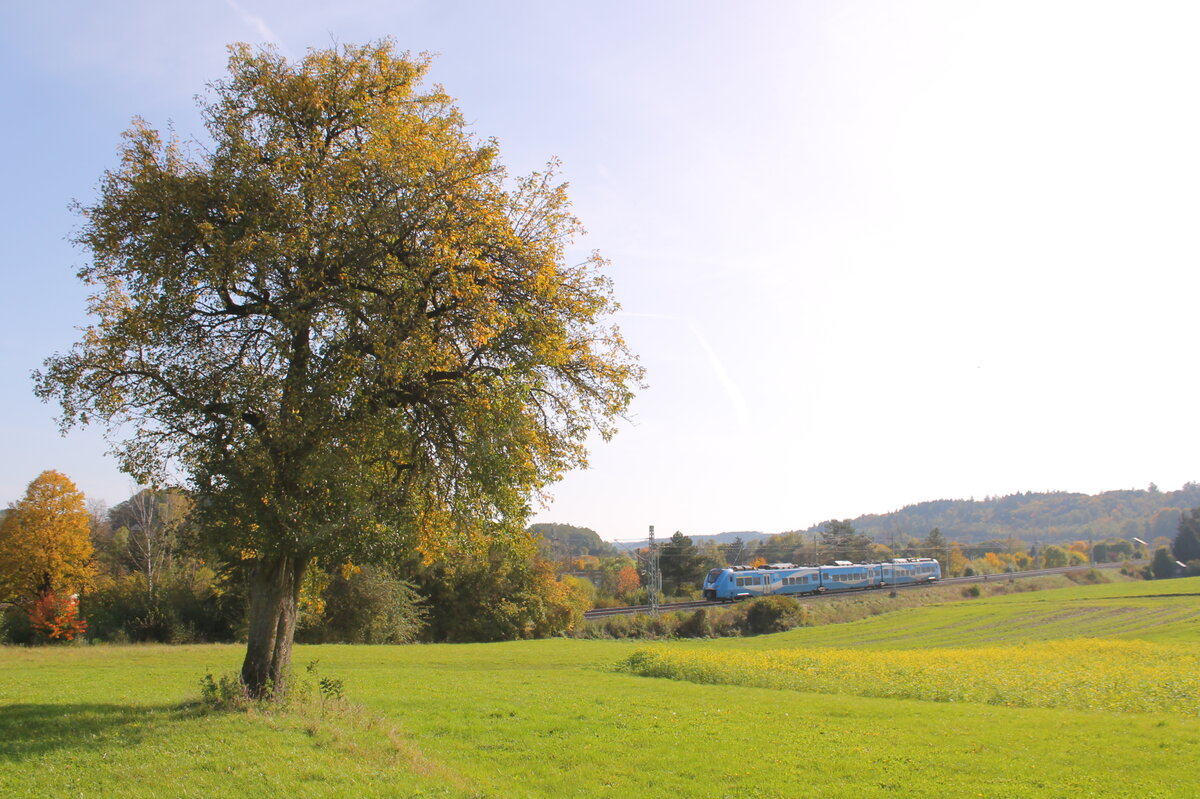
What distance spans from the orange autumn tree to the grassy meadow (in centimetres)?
1413

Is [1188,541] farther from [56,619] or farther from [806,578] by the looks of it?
[56,619]

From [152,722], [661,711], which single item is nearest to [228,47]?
[152,722]

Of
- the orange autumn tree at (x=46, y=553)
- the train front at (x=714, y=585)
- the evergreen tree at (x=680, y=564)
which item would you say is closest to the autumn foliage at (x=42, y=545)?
the orange autumn tree at (x=46, y=553)

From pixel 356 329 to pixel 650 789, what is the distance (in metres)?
8.65

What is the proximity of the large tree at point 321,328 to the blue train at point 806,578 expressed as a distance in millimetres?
52126

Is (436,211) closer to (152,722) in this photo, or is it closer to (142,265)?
(142,265)

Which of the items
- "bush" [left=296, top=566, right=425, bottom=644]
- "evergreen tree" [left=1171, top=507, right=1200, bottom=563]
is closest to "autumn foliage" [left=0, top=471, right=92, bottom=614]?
"bush" [left=296, top=566, right=425, bottom=644]

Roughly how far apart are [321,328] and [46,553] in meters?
40.4

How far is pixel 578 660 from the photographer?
35344 mm

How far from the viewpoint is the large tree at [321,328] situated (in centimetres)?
1259

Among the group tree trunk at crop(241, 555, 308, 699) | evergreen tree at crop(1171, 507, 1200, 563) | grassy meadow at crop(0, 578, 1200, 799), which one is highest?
tree trunk at crop(241, 555, 308, 699)

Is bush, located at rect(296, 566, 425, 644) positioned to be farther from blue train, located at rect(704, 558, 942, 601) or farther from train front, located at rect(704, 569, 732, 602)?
blue train, located at rect(704, 558, 942, 601)

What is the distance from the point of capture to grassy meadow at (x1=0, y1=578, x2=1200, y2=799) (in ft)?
32.8

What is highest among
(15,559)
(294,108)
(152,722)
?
(294,108)
